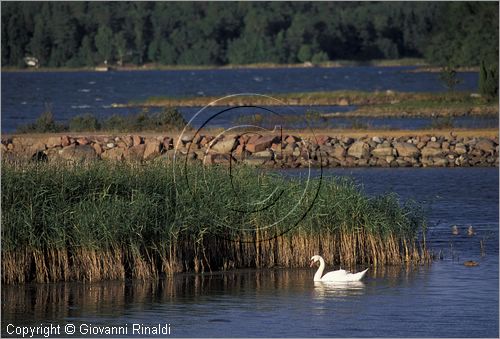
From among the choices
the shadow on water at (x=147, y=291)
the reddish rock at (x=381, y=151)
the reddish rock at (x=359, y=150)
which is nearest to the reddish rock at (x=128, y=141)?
the reddish rock at (x=359, y=150)

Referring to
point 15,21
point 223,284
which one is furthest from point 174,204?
point 15,21

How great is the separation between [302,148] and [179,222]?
1819 cm

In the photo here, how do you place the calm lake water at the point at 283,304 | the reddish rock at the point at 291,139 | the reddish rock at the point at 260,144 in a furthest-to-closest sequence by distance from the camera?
the reddish rock at the point at 291,139
the reddish rock at the point at 260,144
the calm lake water at the point at 283,304

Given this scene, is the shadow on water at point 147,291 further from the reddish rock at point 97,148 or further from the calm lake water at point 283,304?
the reddish rock at point 97,148

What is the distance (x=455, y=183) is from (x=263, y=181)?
1389 cm

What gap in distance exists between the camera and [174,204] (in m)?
20.5

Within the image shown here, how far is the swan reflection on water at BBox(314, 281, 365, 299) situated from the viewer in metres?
18.8

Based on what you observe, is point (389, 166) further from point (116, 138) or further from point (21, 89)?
point (21, 89)

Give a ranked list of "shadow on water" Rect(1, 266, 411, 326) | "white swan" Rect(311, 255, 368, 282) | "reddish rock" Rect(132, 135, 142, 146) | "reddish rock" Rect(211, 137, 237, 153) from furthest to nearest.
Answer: "reddish rock" Rect(132, 135, 142, 146)
"reddish rock" Rect(211, 137, 237, 153)
"white swan" Rect(311, 255, 368, 282)
"shadow on water" Rect(1, 266, 411, 326)

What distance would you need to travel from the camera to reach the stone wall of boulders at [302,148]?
35.7m

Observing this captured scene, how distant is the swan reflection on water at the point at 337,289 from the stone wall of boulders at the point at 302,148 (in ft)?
50.0

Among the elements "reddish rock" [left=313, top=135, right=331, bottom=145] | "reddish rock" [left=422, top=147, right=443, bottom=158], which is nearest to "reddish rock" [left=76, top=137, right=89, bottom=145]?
"reddish rock" [left=313, top=135, right=331, bottom=145]

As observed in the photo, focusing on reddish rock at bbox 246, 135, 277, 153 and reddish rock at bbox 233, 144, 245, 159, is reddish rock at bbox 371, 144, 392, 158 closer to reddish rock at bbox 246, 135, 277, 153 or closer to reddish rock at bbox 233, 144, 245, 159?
reddish rock at bbox 246, 135, 277, 153

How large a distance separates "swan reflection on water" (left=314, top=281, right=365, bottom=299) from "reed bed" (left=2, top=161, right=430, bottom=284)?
148 centimetres
